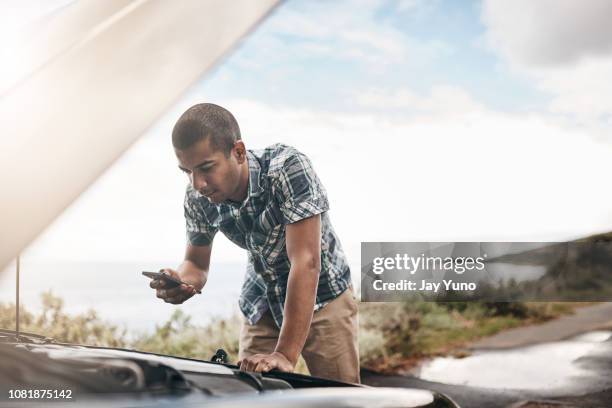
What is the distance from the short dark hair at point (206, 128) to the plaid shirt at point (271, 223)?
3.4 inches

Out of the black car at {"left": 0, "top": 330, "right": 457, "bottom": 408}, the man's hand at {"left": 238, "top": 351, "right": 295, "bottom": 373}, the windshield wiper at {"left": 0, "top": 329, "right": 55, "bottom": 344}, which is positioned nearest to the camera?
the black car at {"left": 0, "top": 330, "right": 457, "bottom": 408}

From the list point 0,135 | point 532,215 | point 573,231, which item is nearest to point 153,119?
point 0,135

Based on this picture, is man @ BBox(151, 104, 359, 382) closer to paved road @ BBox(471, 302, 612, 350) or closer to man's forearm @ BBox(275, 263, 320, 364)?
man's forearm @ BBox(275, 263, 320, 364)

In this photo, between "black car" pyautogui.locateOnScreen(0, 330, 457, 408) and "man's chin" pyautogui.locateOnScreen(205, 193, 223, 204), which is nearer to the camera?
"black car" pyautogui.locateOnScreen(0, 330, 457, 408)

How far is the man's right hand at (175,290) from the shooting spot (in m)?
2.19

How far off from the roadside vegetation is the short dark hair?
2.20 ft

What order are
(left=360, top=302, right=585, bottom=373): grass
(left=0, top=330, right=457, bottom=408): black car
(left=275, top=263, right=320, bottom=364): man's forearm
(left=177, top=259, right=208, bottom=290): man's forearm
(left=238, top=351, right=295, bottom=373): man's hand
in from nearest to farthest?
1. (left=0, top=330, right=457, bottom=408): black car
2. (left=238, top=351, right=295, bottom=373): man's hand
3. (left=275, top=263, right=320, bottom=364): man's forearm
4. (left=177, top=259, right=208, bottom=290): man's forearm
5. (left=360, top=302, right=585, bottom=373): grass

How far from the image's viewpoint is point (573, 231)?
8.55 ft

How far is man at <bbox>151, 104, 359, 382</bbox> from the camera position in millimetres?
1912

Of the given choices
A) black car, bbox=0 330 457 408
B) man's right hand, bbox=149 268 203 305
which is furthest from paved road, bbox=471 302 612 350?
black car, bbox=0 330 457 408

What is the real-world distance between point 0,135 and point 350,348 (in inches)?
45.8

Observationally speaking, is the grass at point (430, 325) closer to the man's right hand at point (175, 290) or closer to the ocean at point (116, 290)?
the ocean at point (116, 290)

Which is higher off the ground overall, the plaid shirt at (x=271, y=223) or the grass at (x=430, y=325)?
the plaid shirt at (x=271, y=223)

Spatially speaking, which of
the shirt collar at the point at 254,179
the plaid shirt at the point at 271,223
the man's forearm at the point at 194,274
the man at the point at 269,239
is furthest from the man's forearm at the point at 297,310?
Result: the man's forearm at the point at 194,274
